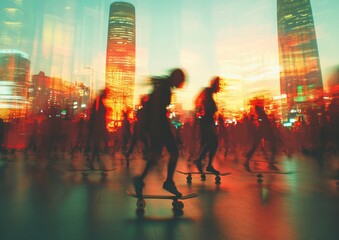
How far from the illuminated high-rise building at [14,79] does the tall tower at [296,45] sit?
150 metres

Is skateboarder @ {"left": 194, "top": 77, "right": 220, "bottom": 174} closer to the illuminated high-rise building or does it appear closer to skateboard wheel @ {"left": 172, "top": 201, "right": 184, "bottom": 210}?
skateboard wheel @ {"left": 172, "top": 201, "right": 184, "bottom": 210}

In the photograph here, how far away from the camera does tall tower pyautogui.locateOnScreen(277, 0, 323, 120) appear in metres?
175

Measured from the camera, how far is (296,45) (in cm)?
18625

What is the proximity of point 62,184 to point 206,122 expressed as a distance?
3768mm

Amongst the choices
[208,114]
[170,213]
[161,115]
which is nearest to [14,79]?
[208,114]

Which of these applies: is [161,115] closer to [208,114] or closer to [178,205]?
[178,205]

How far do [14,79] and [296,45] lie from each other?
593 feet

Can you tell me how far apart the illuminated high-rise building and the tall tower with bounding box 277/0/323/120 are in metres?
150

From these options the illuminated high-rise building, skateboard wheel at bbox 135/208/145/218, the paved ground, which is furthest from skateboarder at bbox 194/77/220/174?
the illuminated high-rise building

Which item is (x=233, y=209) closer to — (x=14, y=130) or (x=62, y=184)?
(x=62, y=184)

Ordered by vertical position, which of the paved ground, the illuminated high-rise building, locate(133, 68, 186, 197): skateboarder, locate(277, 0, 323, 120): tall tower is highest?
locate(277, 0, 323, 120): tall tower

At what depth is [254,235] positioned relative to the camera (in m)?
3.12

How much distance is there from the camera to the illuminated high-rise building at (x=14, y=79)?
3816 centimetres

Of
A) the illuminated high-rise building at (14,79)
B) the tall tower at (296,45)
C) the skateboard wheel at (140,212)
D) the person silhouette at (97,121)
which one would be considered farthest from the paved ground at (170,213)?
the tall tower at (296,45)
